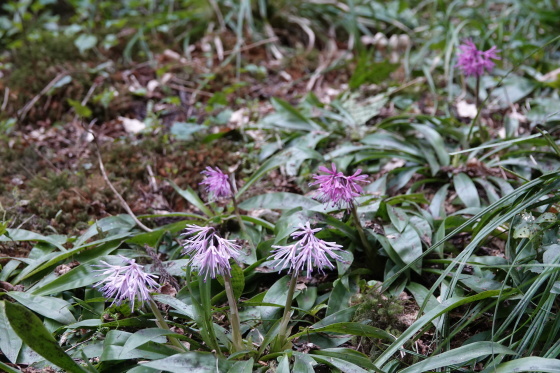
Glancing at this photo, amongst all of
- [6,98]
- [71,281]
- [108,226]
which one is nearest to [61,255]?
[71,281]

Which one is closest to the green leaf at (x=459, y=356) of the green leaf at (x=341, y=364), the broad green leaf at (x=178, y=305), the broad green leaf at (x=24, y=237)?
the green leaf at (x=341, y=364)

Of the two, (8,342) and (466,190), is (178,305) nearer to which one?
(8,342)

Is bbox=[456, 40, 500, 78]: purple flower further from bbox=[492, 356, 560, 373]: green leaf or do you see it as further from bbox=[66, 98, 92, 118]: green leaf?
bbox=[66, 98, 92, 118]: green leaf

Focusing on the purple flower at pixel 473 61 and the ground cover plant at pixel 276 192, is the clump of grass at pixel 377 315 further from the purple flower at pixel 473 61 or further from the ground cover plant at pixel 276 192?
the purple flower at pixel 473 61

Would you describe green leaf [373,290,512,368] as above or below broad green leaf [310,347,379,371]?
above

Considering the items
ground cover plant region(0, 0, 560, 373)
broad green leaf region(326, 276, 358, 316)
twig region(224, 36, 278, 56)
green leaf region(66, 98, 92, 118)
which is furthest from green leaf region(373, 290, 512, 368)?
twig region(224, 36, 278, 56)

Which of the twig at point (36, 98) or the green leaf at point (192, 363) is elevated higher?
the green leaf at point (192, 363)

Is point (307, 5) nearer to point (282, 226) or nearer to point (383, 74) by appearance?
point (383, 74)
